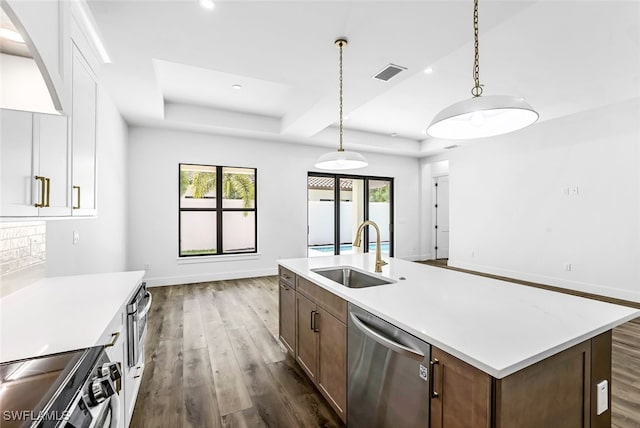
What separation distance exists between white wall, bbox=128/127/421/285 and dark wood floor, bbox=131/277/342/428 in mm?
1430

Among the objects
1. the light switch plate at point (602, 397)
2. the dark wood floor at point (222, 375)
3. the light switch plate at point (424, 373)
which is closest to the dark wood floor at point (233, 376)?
the dark wood floor at point (222, 375)

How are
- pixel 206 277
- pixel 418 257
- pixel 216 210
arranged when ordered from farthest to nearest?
pixel 418 257
pixel 216 210
pixel 206 277

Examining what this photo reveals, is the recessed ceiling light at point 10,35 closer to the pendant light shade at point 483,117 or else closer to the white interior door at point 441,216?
the pendant light shade at point 483,117

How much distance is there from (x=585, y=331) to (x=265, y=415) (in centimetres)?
184

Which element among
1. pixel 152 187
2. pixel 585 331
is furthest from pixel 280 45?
pixel 152 187

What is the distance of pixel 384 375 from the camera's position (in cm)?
139

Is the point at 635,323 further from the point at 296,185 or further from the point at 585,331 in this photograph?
the point at 296,185

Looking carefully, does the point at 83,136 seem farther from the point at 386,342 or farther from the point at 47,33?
the point at 386,342

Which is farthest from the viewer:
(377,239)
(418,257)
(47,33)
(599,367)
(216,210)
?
(418,257)

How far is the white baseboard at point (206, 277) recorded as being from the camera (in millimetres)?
5125

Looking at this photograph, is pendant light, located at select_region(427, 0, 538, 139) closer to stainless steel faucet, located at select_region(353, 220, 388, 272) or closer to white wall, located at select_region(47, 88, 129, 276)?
stainless steel faucet, located at select_region(353, 220, 388, 272)

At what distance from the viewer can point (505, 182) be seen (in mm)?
5906

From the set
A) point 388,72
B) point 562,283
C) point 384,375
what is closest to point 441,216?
point 562,283

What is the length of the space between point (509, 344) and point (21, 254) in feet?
8.44
